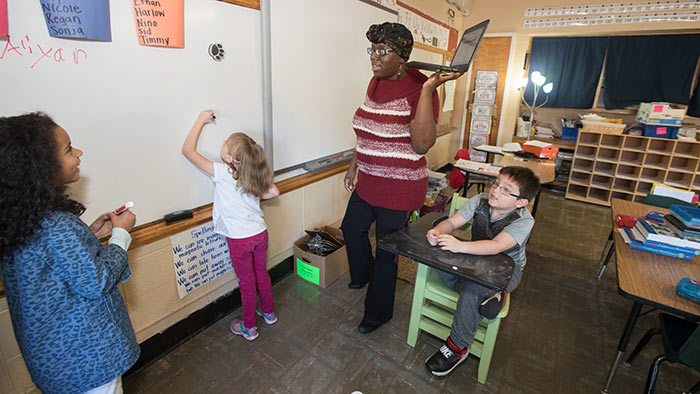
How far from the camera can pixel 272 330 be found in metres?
2.03

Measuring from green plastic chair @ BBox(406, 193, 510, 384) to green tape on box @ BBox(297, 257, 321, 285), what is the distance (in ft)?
2.47

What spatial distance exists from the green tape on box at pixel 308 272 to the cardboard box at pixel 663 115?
409 centimetres

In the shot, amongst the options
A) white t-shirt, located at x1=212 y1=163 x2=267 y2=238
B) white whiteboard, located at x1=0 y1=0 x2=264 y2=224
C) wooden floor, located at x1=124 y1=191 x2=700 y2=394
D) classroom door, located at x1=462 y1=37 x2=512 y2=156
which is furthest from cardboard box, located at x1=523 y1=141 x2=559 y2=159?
white t-shirt, located at x1=212 y1=163 x2=267 y2=238

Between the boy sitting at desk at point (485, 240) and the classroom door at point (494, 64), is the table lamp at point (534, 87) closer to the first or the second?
the classroom door at point (494, 64)

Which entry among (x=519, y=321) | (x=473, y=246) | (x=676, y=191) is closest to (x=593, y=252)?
(x=676, y=191)

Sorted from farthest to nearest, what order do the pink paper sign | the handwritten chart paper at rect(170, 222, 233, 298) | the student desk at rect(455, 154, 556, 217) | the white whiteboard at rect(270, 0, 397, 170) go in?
the student desk at rect(455, 154, 556, 217)
the white whiteboard at rect(270, 0, 397, 170)
the handwritten chart paper at rect(170, 222, 233, 298)
the pink paper sign

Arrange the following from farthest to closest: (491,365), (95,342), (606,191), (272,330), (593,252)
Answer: (606,191), (593,252), (272,330), (491,365), (95,342)

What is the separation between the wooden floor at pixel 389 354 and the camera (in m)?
1.71

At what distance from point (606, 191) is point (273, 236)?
14.4ft

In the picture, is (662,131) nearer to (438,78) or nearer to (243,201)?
(438,78)

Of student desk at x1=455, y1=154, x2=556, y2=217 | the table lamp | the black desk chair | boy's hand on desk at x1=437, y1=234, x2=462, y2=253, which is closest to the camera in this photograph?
the black desk chair

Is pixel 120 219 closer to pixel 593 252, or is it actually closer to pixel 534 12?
pixel 593 252

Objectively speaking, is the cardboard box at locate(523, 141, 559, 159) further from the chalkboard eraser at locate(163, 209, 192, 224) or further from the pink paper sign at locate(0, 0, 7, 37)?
the pink paper sign at locate(0, 0, 7, 37)

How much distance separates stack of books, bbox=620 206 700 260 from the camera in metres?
1.65
